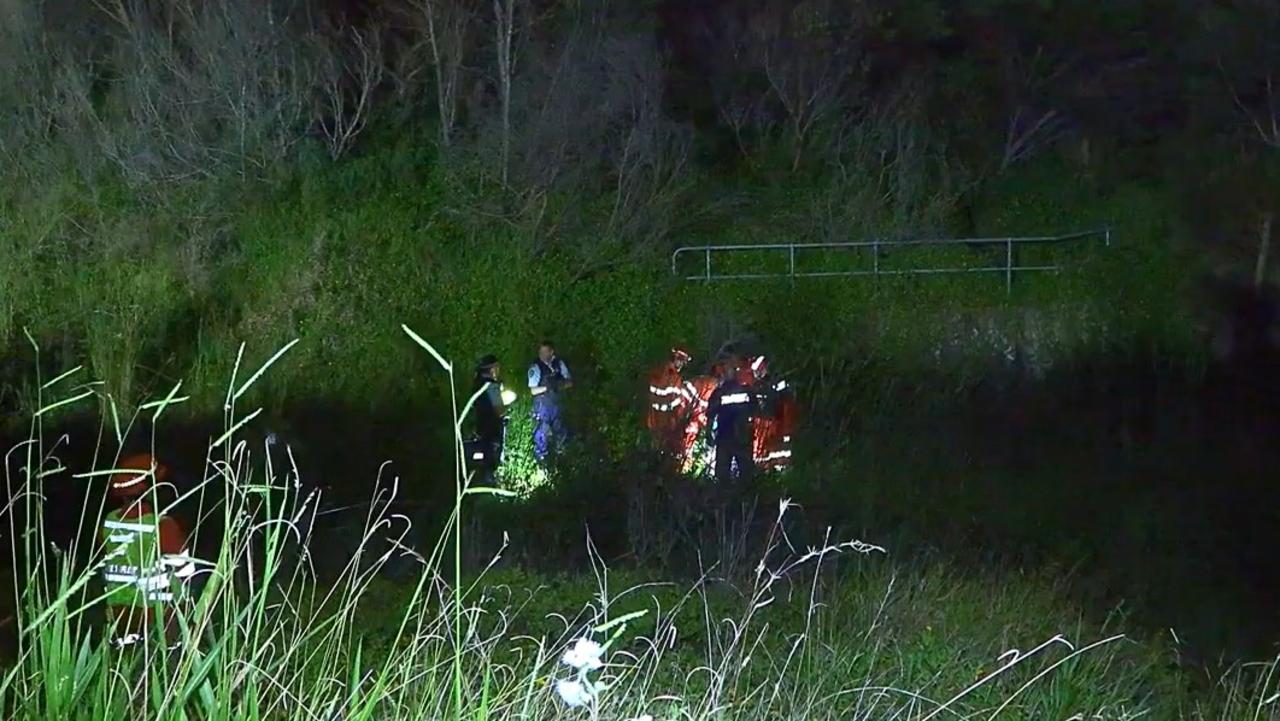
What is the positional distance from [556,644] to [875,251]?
50.0 ft

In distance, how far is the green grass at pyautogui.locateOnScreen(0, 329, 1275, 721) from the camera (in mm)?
2869

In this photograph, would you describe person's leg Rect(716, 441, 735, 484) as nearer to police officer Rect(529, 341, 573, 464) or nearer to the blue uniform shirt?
police officer Rect(529, 341, 573, 464)

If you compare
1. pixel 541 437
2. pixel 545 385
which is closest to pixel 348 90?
pixel 545 385

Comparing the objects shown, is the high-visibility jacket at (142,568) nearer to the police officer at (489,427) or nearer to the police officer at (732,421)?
the police officer at (732,421)

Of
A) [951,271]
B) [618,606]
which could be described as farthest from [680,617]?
[951,271]

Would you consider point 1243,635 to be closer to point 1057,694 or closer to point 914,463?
point 1057,694

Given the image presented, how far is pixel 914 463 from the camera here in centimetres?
1264

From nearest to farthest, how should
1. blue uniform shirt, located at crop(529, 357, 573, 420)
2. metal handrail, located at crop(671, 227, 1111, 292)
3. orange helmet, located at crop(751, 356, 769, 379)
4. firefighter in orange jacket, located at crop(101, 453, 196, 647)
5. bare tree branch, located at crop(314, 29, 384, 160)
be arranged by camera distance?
firefighter in orange jacket, located at crop(101, 453, 196, 647)
orange helmet, located at crop(751, 356, 769, 379)
blue uniform shirt, located at crop(529, 357, 573, 420)
bare tree branch, located at crop(314, 29, 384, 160)
metal handrail, located at crop(671, 227, 1111, 292)

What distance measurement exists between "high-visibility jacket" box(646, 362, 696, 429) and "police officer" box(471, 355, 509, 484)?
4.39 feet

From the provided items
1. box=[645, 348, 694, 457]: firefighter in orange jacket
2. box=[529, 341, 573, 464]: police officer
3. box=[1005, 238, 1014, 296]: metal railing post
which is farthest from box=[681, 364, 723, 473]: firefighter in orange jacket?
box=[1005, 238, 1014, 296]: metal railing post

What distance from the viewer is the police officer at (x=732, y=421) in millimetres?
11258

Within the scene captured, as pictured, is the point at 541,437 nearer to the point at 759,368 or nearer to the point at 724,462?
the point at 759,368

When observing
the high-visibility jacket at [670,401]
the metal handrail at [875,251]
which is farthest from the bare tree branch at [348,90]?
the high-visibility jacket at [670,401]

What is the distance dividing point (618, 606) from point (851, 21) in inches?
642
